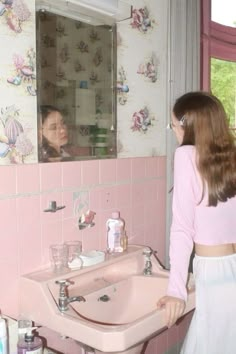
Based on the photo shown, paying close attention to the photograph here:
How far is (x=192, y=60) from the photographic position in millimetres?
2150

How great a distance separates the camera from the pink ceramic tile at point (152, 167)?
6.57 feet

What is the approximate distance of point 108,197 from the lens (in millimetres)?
1781

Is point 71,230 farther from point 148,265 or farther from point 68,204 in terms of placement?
point 148,265

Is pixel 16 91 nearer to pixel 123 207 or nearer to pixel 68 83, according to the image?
pixel 68 83

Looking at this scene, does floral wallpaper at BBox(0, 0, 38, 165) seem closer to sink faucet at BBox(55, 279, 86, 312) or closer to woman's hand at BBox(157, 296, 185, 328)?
sink faucet at BBox(55, 279, 86, 312)

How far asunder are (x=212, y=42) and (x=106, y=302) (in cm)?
175

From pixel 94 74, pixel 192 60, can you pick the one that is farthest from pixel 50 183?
pixel 192 60

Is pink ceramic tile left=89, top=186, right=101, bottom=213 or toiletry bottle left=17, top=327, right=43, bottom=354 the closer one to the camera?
toiletry bottle left=17, top=327, right=43, bottom=354

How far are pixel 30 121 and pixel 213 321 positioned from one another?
35.3 inches

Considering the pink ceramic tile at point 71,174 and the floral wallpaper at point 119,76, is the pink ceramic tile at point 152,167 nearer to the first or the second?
the floral wallpaper at point 119,76

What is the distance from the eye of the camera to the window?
8.10 ft

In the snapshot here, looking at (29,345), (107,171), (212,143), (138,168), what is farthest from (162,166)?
(29,345)

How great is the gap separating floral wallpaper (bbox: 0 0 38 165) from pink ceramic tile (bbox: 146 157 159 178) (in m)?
0.68

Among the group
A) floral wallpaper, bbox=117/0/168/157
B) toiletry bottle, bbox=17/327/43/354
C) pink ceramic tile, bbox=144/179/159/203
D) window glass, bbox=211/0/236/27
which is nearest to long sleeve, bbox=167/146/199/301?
toiletry bottle, bbox=17/327/43/354
